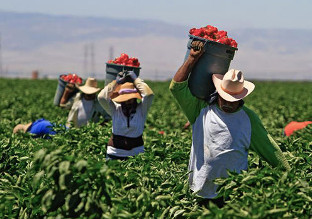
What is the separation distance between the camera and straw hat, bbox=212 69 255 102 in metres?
4.18

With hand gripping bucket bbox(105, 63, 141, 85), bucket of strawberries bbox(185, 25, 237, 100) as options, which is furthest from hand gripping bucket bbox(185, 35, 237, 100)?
hand gripping bucket bbox(105, 63, 141, 85)

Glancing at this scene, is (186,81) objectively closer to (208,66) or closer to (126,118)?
(208,66)

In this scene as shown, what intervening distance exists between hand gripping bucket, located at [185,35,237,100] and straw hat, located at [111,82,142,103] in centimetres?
157

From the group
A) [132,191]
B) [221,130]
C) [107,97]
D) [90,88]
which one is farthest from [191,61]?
[90,88]

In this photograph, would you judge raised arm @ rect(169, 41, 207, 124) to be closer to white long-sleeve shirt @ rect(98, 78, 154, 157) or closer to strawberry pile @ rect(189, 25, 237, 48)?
strawberry pile @ rect(189, 25, 237, 48)

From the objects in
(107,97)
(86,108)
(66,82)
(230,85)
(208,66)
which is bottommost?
(86,108)

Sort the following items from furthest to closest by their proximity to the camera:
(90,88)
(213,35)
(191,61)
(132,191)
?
(90,88) → (213,35) → (191,61) → (132,191)

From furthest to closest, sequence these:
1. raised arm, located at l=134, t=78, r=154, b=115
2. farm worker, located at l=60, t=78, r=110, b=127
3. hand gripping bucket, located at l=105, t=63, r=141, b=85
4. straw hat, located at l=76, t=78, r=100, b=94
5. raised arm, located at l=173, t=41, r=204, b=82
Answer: farm worker, located at l=60, t=78, r=110, b=127
straw hat, located at l=76, t=78, r=100, b=94
hand gripping bucket, located at l=105, t=63, r=141, b=85
raised arm, located at l=134, t=78, r=154, b=115
raised arm, located at l=173, t=41, r=204, b=82

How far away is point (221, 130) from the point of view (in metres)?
4.25

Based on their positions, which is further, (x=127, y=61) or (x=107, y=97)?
(x=127, y=61)

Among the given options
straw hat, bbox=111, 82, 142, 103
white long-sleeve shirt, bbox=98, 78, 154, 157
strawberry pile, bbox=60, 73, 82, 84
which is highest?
straw hat, bbox=111, 82, 142, 103

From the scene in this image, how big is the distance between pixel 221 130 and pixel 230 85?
1.38 feet

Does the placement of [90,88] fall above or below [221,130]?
below

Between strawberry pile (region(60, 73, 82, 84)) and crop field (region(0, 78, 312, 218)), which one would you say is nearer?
crop field (region(0, 78, 312, 218))
